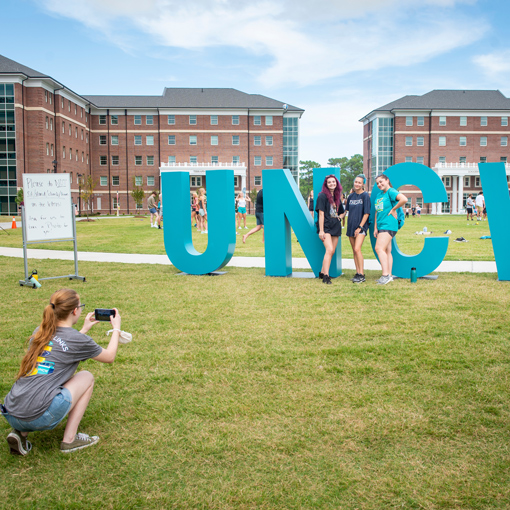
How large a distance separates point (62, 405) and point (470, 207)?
3063 centimetres

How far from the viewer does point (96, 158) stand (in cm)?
6688

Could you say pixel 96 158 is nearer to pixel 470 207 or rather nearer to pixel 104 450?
pixel 470 207

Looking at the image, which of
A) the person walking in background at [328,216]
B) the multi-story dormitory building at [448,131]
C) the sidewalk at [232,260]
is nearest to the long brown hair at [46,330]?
the person walking in background at [328,216]

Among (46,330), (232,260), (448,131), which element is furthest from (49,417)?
(448,131)

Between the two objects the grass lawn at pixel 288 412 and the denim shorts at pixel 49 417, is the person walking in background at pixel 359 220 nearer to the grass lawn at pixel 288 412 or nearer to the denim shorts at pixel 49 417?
the grass lawn at pixel 288 412

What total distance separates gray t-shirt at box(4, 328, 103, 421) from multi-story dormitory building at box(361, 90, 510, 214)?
68545 millimetres

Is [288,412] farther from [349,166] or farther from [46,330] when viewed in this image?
[349,166]

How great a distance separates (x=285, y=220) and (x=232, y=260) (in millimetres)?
2850

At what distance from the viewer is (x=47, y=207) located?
9.60m

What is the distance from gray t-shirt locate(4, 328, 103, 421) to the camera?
10.4ft

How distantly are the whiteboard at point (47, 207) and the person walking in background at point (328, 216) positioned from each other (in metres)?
4.88

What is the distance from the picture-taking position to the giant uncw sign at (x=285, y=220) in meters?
9.02

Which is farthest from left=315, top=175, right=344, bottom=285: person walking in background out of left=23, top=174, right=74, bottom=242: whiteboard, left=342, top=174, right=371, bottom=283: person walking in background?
left=23, top=174, right=74, bottom=242: whiteboard

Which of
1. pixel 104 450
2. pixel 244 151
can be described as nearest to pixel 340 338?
pixel 104 450
